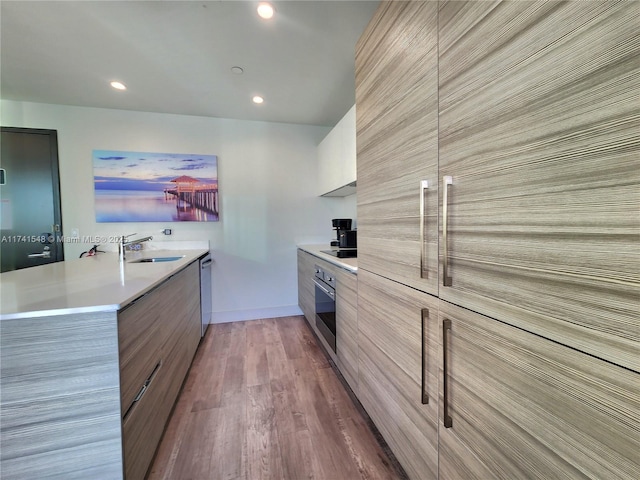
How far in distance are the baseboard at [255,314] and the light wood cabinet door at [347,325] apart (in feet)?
5.29

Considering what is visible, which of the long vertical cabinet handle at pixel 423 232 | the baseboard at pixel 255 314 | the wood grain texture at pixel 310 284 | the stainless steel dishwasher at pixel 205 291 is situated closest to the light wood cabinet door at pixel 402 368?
the long vertical cabinet handle at pixel 423 232

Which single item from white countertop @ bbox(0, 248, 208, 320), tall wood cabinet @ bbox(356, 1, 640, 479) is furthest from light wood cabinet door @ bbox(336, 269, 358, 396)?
white countertop @ bbox(0, 248, 208, 320)

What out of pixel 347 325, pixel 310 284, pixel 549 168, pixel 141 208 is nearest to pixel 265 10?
pixel 549 168

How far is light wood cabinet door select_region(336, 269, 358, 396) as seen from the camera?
158cm

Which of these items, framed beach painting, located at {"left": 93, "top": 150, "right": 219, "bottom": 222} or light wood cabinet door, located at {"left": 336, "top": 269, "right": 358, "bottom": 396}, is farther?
framed beach painting, located at {"left": 93, "top": 150, "right": 219, "bottom": 222}

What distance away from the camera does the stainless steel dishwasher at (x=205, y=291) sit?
104 inches

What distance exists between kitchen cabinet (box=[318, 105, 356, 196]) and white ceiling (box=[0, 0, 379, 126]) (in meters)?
0.45

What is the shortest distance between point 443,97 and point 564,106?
0.39 m

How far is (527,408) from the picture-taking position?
0.60 m

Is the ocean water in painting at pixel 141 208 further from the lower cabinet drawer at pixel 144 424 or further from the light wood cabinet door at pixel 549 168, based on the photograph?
the light wood cabinet door at pixel 549 168

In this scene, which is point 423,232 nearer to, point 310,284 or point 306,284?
point 310,284

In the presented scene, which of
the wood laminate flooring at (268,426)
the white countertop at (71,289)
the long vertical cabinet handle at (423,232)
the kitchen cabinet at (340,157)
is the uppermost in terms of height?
the kitchen cabinet at (340,157)

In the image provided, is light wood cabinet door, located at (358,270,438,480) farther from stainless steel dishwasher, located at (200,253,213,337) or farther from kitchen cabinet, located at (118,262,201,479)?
stainless steel dishwasher, located at (200,253,213,337)

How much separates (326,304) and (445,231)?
1.59m
